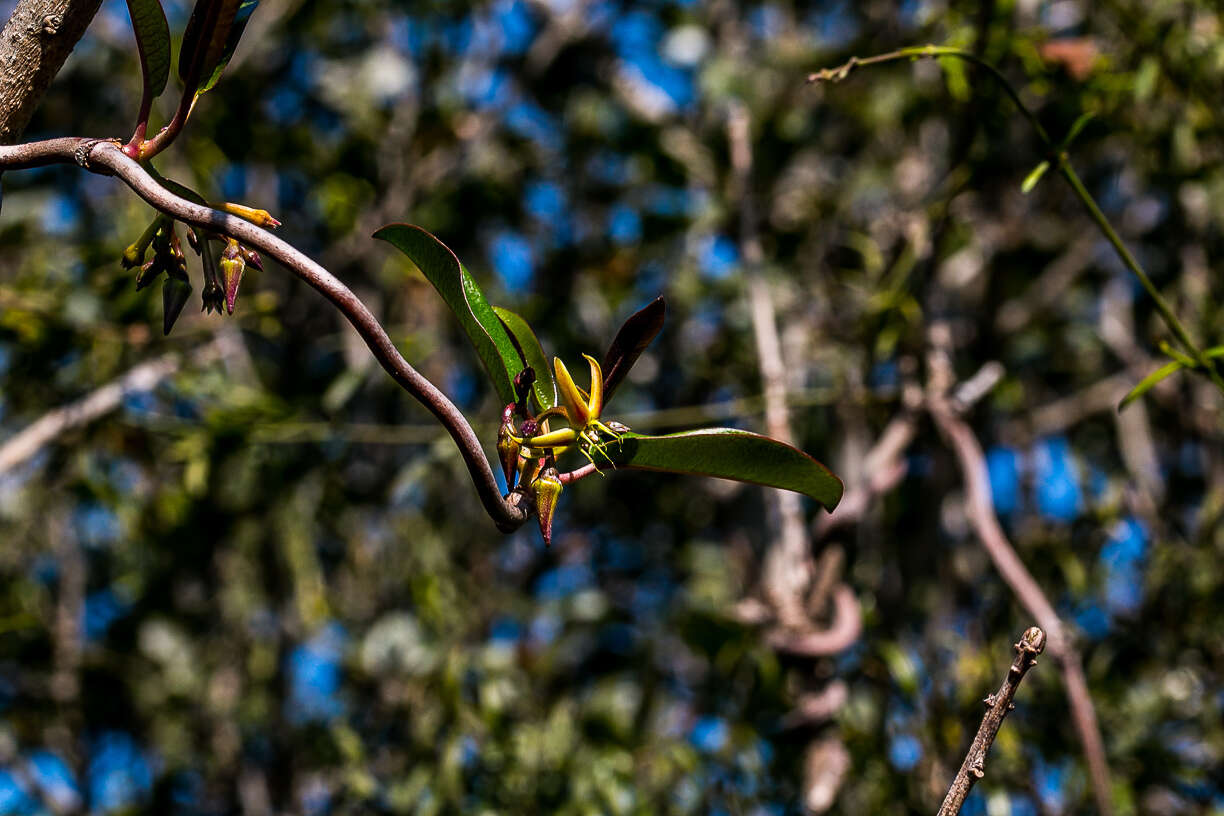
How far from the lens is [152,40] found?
55cm

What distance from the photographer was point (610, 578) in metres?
2.52

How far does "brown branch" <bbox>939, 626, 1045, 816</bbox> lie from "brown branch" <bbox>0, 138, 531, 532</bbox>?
25 cm

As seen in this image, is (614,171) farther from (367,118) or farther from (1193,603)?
(1193,603)

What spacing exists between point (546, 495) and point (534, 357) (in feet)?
0.31

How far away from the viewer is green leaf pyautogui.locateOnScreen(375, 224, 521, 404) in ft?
1.77

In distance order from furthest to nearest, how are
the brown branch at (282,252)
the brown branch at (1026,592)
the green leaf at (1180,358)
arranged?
1. the brown branch at (1026,592)
2. the green leaf at (1180,358)
3. the brown branch at (282,252)

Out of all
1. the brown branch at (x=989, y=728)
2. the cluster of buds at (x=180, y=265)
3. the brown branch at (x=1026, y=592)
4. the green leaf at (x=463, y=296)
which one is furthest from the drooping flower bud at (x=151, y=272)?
the brown branch at (x=1026, y=592)

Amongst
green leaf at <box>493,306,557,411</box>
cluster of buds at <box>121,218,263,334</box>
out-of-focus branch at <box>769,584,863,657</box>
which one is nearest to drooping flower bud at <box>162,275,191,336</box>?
cluster of buds at <box>121,218,263,334</box>

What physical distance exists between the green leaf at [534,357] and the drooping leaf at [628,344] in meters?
0.03

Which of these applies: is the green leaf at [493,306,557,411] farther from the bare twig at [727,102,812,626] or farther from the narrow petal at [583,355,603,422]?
the bare twig at [727,102,812,626]

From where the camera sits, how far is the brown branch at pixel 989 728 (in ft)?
1.76

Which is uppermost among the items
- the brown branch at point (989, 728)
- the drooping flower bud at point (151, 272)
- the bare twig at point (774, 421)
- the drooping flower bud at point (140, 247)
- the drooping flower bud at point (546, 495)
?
the bare twig at point (774, 421)

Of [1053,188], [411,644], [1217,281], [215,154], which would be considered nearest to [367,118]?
[215,154]

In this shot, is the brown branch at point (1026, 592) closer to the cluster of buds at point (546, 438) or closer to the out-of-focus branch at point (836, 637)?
the out-of-focus branch at point (836, 637)
